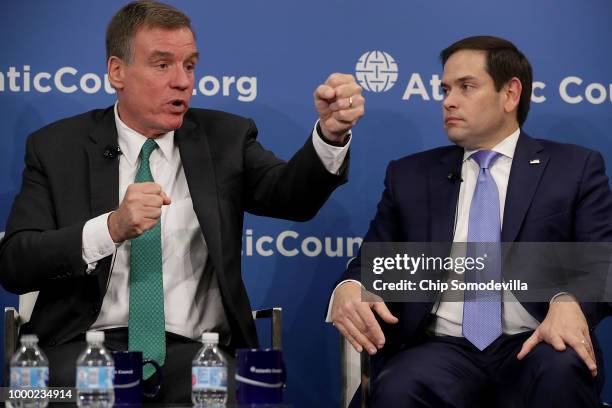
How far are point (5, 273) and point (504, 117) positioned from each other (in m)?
1.80

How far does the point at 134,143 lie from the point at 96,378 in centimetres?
114

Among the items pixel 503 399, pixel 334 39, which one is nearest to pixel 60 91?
pixel 334 39

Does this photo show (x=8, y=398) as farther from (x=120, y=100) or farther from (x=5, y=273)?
(x=120, y=100)

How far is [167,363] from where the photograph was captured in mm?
2906

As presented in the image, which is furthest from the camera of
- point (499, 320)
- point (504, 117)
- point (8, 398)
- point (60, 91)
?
point (60, 91)

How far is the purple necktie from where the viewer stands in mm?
3178

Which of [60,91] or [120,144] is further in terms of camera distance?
[60,91]

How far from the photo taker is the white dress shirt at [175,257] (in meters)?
3.04

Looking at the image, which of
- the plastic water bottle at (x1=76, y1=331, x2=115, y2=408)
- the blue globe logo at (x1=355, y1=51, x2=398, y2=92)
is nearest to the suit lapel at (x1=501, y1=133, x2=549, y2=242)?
the blue globe logo at (x1=355, y1=51, x2=398, y2=92)

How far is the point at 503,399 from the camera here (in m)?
2.98

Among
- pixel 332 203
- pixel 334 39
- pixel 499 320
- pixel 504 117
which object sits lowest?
pixel 499 320

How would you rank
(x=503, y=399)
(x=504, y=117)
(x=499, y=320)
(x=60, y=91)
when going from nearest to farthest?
1. (x=503, y=399)
2. (x=499, y=320)
3. (x=504, y=117)
4. (x=60, y=91)

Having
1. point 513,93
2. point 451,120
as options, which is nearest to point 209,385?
point 451,120

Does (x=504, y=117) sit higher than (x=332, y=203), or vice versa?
(x=504, y=117)
